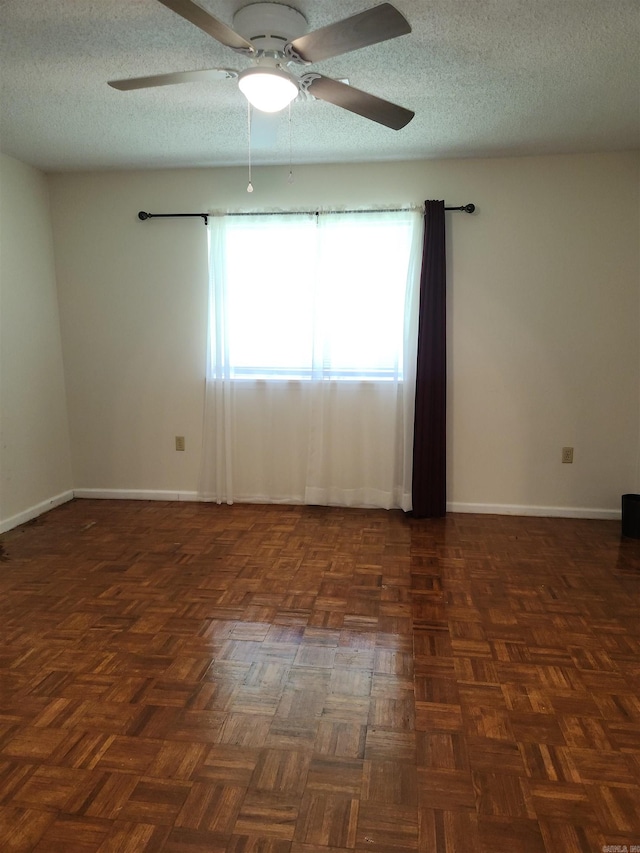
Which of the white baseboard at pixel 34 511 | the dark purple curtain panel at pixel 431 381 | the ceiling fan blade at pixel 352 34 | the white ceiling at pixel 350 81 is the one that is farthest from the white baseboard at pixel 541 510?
the ceiling fan blade at pixel 352 34

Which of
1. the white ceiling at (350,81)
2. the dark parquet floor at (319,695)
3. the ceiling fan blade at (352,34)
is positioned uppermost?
the white ceiling at (350,81)

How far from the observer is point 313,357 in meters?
4.10

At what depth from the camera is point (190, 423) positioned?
4.34 meters

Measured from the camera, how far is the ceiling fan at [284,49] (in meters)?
1.75

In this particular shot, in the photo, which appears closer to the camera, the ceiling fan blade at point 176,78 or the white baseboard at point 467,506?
the ceiling fan blade at point 176,78

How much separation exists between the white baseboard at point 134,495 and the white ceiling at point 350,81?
2218mm

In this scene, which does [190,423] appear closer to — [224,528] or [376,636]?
[224,528]

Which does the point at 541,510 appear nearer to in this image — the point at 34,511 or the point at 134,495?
the point at 134,495

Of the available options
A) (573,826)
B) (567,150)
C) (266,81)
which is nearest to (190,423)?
(266,81)

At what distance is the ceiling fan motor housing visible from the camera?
2.02 meters

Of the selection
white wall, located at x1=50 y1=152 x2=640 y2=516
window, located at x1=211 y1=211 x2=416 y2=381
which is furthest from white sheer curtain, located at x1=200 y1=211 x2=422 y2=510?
white wall, located at x1=50 y1=152 x2=640 y2=516

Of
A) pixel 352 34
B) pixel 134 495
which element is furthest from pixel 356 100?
pixel 134 495

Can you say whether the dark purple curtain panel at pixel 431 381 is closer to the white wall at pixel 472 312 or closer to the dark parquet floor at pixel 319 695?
the white wall at pixel 472 312

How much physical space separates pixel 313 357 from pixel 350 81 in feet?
5.84
